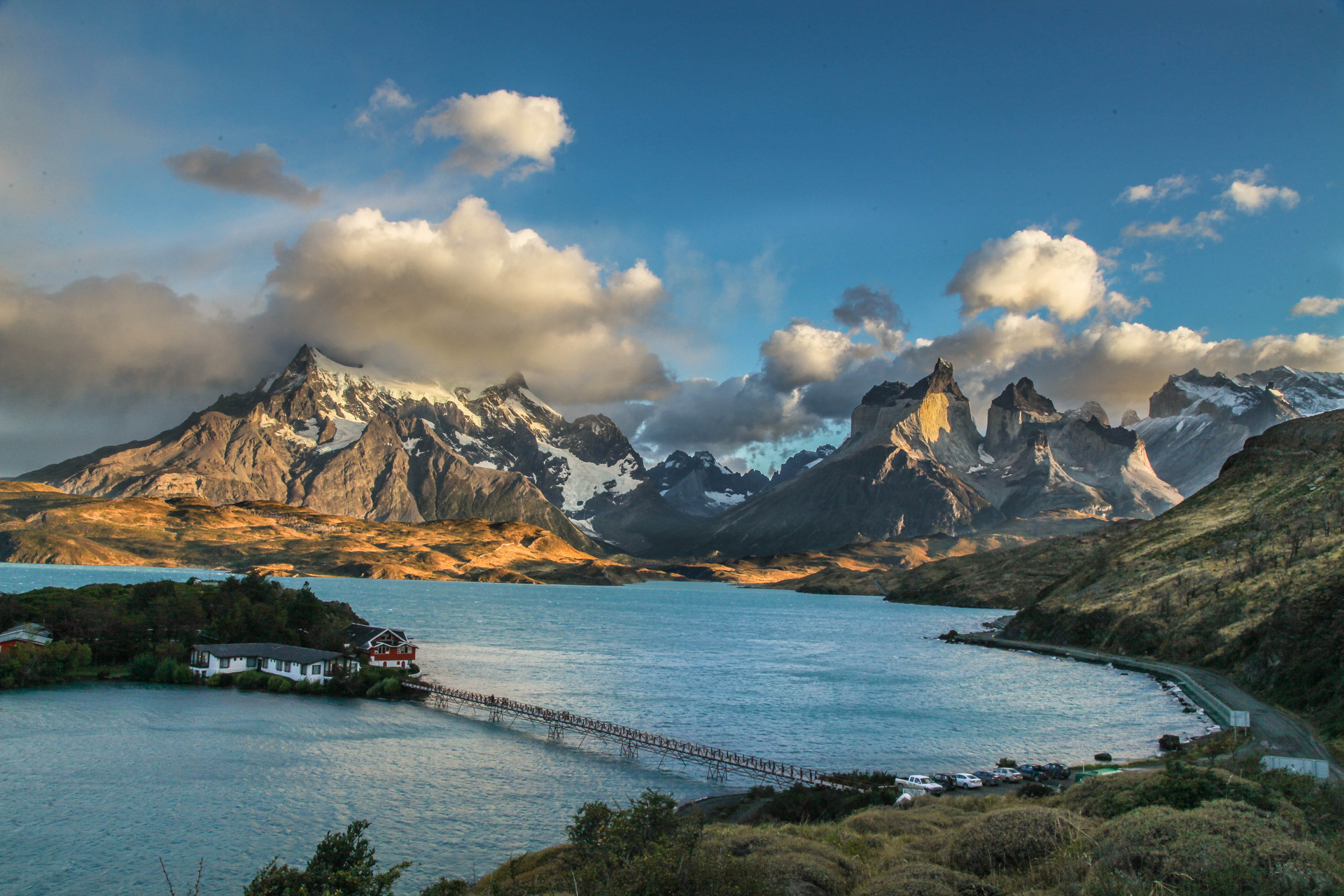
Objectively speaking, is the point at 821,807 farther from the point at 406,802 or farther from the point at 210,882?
the point at 210,882

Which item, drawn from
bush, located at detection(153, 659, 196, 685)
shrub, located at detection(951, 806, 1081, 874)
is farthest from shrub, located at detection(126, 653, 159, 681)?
shrub, located at detection(951, 806, 1081, 874)

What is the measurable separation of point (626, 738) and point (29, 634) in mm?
75402

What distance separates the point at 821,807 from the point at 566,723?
33.2m

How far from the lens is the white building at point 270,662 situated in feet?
296

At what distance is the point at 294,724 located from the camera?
7175 centimetres

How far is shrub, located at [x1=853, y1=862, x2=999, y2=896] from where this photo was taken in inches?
788

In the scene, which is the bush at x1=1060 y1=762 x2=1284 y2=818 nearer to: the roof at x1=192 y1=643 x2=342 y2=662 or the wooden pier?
the wooden pier

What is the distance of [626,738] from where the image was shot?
69438 millimetres

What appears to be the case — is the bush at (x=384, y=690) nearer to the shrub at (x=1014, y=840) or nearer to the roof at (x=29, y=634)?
the roof at (x=29, y=634)

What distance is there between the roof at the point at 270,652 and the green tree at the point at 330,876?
75.7 m

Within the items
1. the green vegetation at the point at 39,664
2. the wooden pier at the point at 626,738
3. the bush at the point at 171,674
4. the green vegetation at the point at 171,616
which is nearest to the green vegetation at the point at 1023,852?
the wooden pier at the point at 626,738

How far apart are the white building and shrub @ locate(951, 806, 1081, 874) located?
83.9 metres

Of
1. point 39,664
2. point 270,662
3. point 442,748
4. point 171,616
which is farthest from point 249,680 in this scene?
point 442,748

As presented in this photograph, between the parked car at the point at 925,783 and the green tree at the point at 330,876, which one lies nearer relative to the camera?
the green tree at the point at 330,876
